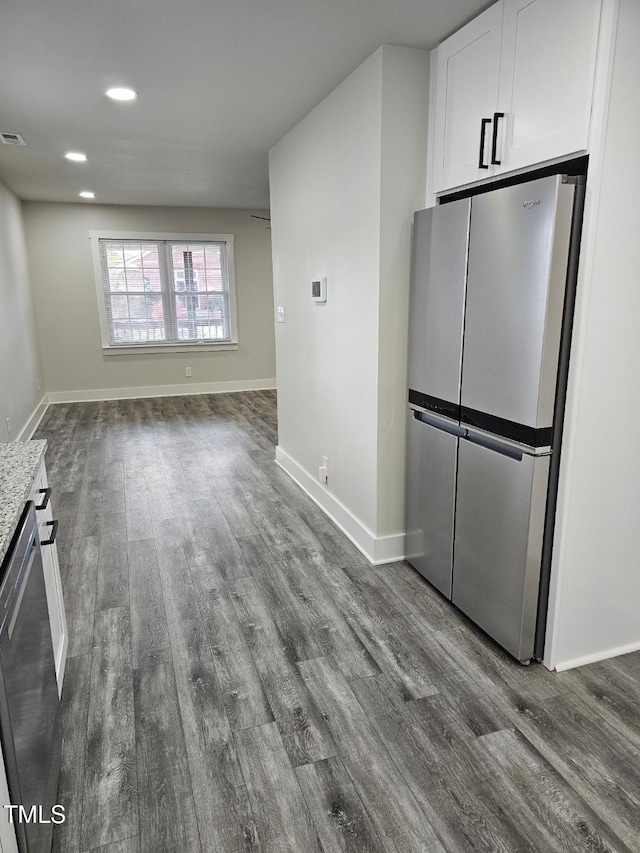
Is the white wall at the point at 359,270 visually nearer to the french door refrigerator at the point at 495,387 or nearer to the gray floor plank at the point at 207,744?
the french door refrigerator at the point at 495,387

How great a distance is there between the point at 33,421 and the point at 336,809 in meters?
5.54

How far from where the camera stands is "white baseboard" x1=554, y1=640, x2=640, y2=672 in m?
2.15

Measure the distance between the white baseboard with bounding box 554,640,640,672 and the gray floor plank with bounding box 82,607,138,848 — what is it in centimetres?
155

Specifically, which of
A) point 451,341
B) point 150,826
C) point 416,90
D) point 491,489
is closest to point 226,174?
point 416,90

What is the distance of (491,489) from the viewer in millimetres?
2219

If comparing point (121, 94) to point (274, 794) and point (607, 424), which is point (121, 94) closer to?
point (607, 424)

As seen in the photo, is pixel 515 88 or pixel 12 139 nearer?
pixel 515 88

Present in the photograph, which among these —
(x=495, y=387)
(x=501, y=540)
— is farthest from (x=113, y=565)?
(x=495, y=387)

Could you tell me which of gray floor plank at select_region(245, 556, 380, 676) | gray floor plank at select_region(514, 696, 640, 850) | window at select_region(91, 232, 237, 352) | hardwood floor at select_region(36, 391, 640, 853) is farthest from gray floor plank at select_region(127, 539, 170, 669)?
window at select_region(91, 232, 237, 352)

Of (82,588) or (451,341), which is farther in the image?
(82,588)

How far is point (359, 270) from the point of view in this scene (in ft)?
9.68

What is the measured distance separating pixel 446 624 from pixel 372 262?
5.67 feet

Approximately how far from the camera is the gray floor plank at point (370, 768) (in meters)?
1.51

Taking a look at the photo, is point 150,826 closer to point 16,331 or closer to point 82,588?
point 82,588
